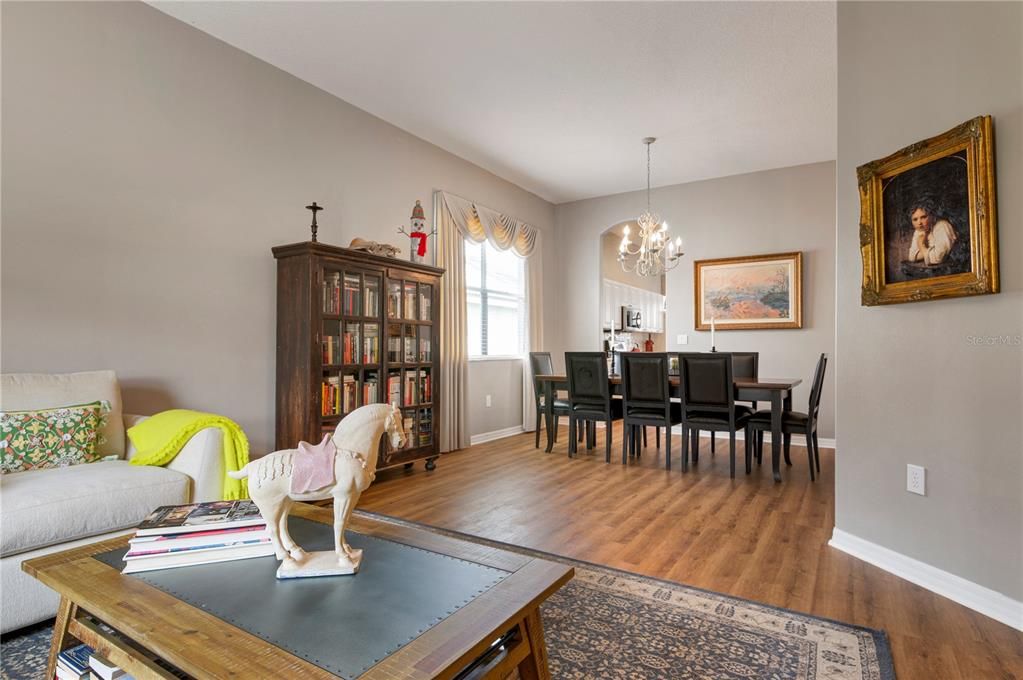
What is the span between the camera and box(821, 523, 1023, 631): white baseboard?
6.29 feet

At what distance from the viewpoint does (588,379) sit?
4793 mm

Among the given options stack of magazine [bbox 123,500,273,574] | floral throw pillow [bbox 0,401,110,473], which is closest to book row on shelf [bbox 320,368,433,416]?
floral throw pillow [bbox 0,401,110,473]

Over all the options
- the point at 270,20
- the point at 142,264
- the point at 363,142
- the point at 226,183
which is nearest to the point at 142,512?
the point at 142,264

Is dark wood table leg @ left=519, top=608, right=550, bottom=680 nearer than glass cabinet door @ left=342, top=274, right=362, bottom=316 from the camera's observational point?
Yes

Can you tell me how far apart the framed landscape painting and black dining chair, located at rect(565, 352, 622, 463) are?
1940 mm

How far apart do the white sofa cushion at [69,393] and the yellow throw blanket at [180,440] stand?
0.10 metres

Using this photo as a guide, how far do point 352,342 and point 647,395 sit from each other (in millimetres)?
2408

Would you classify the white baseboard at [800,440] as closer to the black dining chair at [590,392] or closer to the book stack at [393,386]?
the black dining chair at [590,392]

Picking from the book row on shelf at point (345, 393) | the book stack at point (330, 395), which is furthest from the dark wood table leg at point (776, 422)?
the book stack at point (330, 395)

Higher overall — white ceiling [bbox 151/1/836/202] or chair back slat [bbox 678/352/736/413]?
white ceiling [bbox 151/1/836/202]

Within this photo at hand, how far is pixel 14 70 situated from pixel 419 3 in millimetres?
1983

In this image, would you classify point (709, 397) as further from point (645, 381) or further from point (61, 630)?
Result: point (61, 630)

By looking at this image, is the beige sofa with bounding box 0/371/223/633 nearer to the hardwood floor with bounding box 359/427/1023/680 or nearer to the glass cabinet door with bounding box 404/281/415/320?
the hardwood floor with bounding box 359/427/1023/680

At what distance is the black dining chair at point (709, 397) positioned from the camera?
4.04 m
